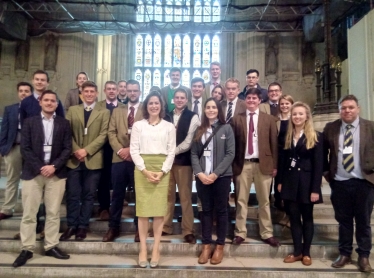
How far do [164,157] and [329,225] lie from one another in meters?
2.20

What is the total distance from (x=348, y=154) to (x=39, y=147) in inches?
120

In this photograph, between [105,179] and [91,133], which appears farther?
[105,179]

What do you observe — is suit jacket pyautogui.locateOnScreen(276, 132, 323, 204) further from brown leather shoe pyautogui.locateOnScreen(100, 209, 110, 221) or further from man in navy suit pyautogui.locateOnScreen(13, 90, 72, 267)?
man in navy suit pyautogui.locateOnScreen(13, 90, 72, 267)

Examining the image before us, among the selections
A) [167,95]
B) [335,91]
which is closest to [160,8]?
[335,91]

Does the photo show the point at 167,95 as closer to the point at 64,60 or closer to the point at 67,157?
the point at 67,157

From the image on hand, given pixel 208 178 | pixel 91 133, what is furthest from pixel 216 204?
pixel 91 133

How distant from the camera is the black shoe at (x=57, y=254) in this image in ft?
11.0

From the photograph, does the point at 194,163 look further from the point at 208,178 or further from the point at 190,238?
the point at 190,238

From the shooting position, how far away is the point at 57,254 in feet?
11.0

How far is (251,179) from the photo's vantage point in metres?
3.56

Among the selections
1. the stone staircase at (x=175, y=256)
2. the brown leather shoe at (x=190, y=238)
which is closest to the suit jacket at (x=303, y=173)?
the stone staircase at (x=175, y=256)

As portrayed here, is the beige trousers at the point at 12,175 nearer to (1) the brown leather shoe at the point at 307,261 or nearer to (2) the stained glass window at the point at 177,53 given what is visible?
(1) the brown leather shoe at the point at 307,261

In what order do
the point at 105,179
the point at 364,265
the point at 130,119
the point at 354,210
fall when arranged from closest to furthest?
the point at 364,265, the point at 354,210, the point at 130,119, the point at 105,179

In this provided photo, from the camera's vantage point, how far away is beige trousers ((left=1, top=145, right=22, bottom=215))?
12.8ft
